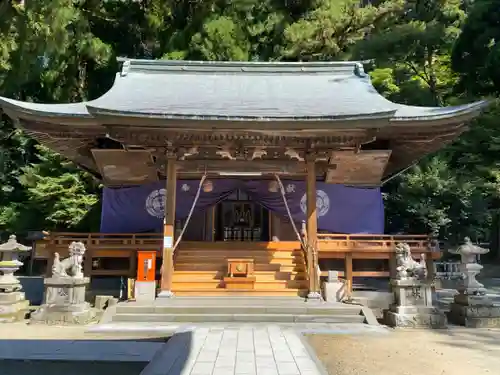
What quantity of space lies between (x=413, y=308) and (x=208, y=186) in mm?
6484

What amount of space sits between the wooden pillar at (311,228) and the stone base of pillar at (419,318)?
1.74 m

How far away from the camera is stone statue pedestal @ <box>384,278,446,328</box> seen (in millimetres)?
8070

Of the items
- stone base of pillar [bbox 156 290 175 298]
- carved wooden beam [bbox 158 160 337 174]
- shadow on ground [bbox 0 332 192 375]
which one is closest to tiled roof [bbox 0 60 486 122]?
carved wooden beam [bbox 158 160 337 174]

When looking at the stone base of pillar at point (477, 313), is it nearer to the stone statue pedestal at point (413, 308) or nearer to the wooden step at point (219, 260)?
the stone statue pedestal at point (413, 308)

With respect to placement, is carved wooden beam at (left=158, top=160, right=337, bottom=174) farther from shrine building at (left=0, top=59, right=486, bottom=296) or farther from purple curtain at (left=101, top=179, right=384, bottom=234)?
purple curtain at (left=101, top=179, right=384, bottom=234)

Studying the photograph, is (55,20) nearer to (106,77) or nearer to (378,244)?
(106,77)

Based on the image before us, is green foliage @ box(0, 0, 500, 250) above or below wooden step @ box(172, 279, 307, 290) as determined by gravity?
above

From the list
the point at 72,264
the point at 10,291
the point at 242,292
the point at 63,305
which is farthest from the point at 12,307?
the point at 242,292

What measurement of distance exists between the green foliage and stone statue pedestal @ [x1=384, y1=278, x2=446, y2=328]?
34.2 ft

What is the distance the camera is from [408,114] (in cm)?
991

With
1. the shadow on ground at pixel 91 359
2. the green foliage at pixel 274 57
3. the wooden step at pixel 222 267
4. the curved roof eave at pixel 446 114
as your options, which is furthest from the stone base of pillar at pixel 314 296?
the green foliage at pixel 274 57

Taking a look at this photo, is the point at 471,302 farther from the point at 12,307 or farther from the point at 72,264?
the point at 12,307

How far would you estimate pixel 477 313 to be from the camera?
8328mm

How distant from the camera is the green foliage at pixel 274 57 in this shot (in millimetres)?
17578
